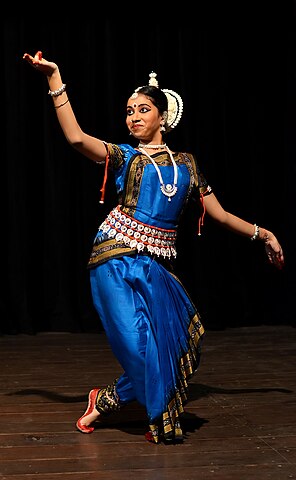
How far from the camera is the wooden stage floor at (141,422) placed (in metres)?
2.64

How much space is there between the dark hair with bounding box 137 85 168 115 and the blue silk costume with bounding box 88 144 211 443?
0.59 ft

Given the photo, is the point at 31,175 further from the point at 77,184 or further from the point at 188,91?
the point at 188,91

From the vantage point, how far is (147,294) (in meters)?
2.90

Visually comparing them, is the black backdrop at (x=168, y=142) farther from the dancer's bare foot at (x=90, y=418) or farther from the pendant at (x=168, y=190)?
the pendant at (x=168, y=190)

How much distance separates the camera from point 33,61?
2.66 metres

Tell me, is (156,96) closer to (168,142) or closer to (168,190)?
(168,190)

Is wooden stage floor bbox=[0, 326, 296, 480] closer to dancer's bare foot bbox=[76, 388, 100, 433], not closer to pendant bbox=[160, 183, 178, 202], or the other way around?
dancer's bare foot bbox=[76, 388, 100, 433]

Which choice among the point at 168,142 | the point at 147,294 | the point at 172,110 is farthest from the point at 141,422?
the point at 168,142

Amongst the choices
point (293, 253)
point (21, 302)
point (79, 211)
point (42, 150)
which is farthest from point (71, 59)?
point (293, 253)

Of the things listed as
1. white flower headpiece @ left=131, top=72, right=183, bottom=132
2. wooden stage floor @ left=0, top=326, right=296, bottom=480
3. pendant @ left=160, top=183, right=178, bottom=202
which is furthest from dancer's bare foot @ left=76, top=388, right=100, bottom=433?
white flower headpiece @ left=131, top=72, right=183, bottom=132

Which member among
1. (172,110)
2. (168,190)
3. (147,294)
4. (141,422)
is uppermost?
(172,110)

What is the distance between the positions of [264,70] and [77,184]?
1.41 m

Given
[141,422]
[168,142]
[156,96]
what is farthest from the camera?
[168,142]

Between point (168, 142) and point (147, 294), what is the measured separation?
2.83 m
